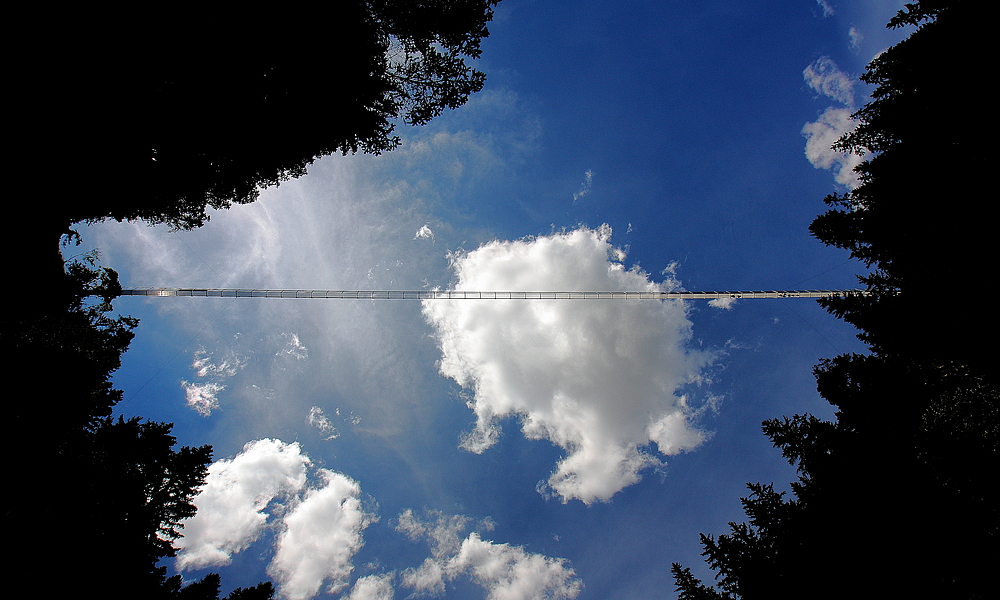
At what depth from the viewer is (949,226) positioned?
7.43 meters

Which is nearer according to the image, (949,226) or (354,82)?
(949,226)

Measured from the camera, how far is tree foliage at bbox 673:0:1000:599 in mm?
6699

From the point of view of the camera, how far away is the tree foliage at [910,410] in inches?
264

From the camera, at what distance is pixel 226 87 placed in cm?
869

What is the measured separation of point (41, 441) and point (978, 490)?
2409cm

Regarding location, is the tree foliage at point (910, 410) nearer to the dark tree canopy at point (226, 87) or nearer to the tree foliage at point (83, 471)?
the dark tree canopy at point (226, 87)

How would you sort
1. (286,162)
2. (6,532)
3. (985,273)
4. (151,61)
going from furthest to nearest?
(286,162), (6,532), (151,61), (985,273)

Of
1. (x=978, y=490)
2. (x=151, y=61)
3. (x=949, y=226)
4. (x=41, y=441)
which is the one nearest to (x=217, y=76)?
(x=151, y=61)

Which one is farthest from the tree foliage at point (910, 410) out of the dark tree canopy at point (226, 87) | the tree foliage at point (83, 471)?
the tree foliage at point (83, 471)

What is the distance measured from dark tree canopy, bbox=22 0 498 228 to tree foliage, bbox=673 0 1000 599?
12287 millimetres

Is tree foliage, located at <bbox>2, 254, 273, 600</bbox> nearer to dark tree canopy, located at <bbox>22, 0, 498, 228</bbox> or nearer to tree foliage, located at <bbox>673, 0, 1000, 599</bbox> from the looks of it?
dark tree canopy, located at <bbox>22, 0, 498, 228</bbox>

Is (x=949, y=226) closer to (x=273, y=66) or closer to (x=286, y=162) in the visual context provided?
(x=273, y=66)

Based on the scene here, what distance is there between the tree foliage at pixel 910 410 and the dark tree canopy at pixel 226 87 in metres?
12.3

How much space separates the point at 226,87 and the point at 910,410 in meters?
20.0
